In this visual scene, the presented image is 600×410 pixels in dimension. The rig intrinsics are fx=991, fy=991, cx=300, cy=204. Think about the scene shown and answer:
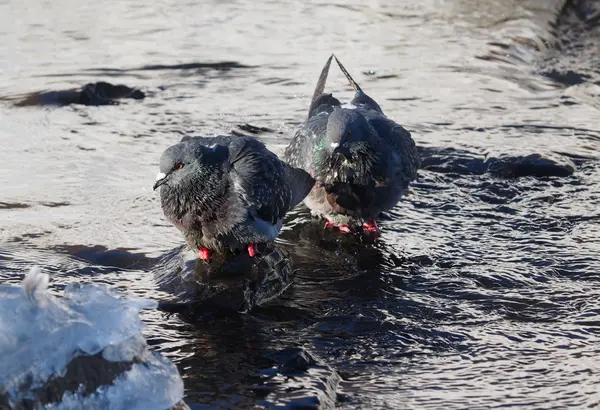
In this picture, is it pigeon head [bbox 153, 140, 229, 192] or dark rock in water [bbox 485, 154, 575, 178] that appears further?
dark rock in water [bbox 485, 154, 575, 178]

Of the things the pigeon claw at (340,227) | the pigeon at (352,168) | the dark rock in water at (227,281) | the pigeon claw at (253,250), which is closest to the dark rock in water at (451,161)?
the pigeon at (352,168)

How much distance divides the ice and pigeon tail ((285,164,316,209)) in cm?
235

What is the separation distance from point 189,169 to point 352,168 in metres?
1.17

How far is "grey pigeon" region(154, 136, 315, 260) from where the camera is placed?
522 cm

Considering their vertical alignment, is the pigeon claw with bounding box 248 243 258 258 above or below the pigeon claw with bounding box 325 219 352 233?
above

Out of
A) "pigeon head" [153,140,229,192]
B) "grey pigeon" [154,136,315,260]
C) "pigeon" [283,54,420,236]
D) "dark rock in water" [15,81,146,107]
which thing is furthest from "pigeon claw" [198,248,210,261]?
"dark rock in water" [15,81,146,107]

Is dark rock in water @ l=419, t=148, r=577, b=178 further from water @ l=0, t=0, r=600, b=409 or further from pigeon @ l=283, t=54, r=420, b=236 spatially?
pigeon @ l=283, t=54, r=420, b=236

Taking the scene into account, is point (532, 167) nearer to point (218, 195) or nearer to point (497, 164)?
point (497, 164)

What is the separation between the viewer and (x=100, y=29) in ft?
36.0

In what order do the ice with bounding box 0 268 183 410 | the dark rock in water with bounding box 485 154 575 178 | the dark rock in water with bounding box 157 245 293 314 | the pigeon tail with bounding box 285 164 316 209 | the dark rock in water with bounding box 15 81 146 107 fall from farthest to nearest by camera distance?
1. the dark rock in water with bounding box 15 81 146 107
2. the dark rock in water with bounding box 485 154 575 178
3. the pigeon tail with bounding box 285 164 316 209
4. the dark rock in water with bounding box 157 245 293 314
5. the ice with bounding box 0 268 183 410

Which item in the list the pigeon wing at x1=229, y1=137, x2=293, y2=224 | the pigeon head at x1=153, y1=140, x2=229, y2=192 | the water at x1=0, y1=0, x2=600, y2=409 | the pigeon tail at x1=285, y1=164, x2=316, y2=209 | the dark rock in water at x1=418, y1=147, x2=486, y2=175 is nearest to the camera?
the water at x1=0, y1=0, x2=600, y2=409

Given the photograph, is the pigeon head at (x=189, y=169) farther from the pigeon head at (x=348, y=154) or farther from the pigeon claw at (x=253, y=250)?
the pigeon head at (x=348, y=154)

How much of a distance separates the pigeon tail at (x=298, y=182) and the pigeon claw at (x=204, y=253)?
0.65 metres

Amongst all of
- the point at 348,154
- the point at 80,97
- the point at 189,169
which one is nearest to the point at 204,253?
the point at 189,169
